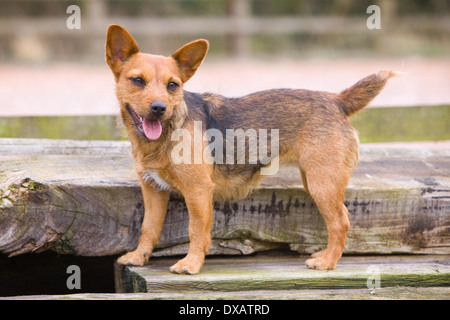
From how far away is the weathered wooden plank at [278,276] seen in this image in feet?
11.7

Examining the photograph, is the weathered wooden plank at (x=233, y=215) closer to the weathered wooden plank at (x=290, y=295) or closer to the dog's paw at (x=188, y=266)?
the dog's paw at (x=188, y=266)

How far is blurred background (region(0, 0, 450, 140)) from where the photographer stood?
12.7 m

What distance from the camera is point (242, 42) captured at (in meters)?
18.2

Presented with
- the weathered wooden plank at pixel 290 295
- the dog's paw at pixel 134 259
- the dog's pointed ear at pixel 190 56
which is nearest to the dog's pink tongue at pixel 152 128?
the dog's pointed ear at pixel 190 56

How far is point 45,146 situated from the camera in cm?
463

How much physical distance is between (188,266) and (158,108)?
3.18 ft

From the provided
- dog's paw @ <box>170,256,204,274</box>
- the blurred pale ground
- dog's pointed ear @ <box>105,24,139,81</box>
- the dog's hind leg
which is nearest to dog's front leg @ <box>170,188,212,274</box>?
dog's paw @ <box>170,256,204,274</box>

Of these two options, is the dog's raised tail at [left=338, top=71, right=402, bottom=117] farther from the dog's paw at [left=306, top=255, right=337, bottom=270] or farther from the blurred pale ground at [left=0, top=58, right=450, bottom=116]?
the blurred pale ground at [left=0, top=58, right=450, bottom=116]

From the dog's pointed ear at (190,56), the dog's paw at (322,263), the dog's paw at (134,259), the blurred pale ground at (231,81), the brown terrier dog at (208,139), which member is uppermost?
the blurred pale ground at (231,81)

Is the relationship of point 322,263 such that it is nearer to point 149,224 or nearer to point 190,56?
point 149,224

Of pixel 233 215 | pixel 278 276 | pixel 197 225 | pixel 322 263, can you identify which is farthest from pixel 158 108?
pixel 322 263

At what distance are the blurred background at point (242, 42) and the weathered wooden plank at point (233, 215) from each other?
6.93 m

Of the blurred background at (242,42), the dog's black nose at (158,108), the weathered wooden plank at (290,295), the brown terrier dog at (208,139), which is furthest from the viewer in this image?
the blurred background at (242,42)

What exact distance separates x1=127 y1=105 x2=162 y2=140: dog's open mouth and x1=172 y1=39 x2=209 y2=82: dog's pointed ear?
0.35 metres
